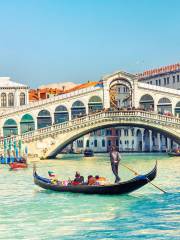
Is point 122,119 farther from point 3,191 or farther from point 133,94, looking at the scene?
point 3,191

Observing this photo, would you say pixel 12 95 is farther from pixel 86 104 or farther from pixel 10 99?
pixel 86 104

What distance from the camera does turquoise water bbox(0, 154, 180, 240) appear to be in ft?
32.8

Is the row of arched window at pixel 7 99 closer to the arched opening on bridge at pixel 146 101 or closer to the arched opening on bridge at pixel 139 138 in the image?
the arched opening on bridge at pixel 146 101

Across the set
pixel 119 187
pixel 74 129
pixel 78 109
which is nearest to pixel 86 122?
pixel 74 129

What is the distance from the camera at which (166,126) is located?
92.0ft

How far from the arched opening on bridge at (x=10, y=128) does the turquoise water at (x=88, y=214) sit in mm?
14724

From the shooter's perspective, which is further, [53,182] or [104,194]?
[53,182]

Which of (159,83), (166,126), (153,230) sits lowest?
(153,230)

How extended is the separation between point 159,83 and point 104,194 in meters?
31.5

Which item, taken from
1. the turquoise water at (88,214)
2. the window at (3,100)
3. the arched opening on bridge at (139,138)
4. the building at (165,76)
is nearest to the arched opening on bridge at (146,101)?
the window at (3,100)

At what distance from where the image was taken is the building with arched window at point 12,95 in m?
34.9

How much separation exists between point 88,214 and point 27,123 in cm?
1969

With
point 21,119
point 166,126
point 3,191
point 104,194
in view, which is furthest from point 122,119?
point 104,194

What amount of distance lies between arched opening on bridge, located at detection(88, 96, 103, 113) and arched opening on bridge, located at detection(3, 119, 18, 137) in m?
3.18
